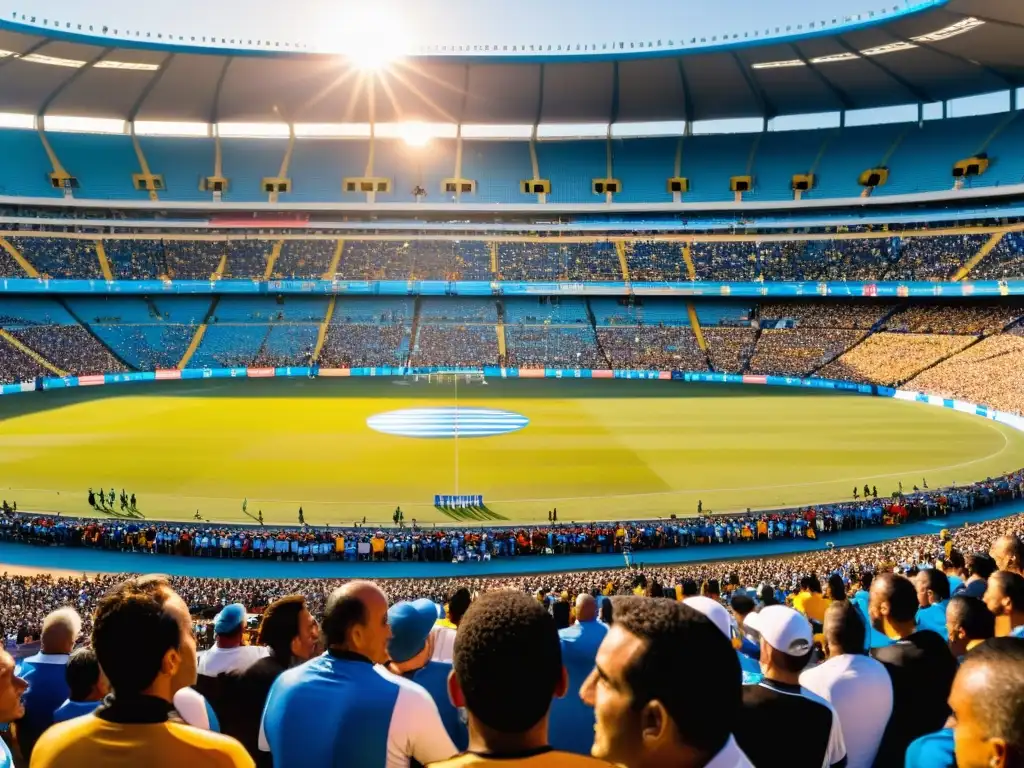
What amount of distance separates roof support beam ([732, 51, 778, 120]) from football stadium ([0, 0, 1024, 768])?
1.65 feet

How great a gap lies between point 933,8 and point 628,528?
1690 inches

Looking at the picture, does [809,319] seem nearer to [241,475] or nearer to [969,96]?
[969,96]

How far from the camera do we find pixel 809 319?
68.1 m

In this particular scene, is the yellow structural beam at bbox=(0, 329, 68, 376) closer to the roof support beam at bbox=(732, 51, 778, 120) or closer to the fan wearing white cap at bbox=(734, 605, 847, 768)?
the roof support beam at bbox=(732, 51, 778, 120)

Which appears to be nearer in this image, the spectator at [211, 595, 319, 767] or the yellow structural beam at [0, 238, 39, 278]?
the spectator at [211, 595, 319, 767]

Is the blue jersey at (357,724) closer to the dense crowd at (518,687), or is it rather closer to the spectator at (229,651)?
the dense crowd at (518,687)

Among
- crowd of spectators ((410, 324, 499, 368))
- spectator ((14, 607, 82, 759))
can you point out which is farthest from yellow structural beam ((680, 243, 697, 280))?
spectator ((14, 607, 82, 759))

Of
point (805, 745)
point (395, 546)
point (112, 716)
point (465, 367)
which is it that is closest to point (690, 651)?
point (805, 745)

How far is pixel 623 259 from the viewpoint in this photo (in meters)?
75.4

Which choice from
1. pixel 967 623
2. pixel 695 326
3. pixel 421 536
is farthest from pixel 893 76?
pixel 967 623

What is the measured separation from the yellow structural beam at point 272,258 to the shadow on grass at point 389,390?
15061 mm

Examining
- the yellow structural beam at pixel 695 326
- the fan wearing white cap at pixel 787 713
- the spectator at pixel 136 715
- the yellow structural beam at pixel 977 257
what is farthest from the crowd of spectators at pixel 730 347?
the spectator at pixel 136 715

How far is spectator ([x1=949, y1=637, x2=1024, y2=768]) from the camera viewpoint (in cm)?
262

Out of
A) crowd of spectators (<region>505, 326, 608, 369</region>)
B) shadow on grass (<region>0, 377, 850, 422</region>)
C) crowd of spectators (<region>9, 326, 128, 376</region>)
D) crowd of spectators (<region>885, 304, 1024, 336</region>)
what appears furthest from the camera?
crowd of spectators (<region>505, 326, 608, 369</region>)
